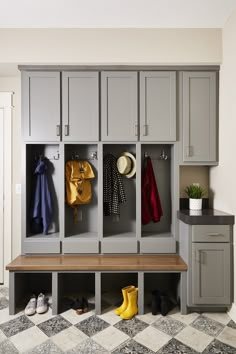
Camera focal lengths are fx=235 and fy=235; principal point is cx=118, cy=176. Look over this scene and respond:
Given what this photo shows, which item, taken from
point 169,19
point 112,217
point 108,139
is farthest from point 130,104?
point 112,217

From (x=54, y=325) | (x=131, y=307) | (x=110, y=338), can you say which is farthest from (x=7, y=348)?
(x=131, y=307)

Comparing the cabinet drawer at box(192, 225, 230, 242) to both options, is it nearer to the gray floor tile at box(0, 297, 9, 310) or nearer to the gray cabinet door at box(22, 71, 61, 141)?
the gray cabinet door at box(22, 71, 61, 141)

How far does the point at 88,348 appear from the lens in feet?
5.73

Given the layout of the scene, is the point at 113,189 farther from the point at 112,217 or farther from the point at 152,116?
the point at 152,116

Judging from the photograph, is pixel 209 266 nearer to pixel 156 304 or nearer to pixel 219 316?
pixel 219 316

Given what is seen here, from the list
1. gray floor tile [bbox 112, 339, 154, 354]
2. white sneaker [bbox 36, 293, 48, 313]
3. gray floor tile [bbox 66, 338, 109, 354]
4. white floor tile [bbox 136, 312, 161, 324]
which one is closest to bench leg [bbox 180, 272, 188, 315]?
white floor tile [bbox 136, 312, 161, 324]

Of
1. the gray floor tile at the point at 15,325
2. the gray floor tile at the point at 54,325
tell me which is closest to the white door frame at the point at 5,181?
the gray floor tile at the point at 15,325

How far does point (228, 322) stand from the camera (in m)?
2.07

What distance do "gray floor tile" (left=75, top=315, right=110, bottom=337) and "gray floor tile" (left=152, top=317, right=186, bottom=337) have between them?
1.45 ft

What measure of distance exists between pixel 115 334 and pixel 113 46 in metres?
2.67

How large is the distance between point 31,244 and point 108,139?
1377 mm

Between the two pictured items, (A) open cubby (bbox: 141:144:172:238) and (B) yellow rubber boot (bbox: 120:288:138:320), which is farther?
(A) open cubby (bbox: 141:144:172:238)

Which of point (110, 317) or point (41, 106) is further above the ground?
point (41, 106)

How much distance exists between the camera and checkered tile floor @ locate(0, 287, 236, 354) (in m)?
1.75
